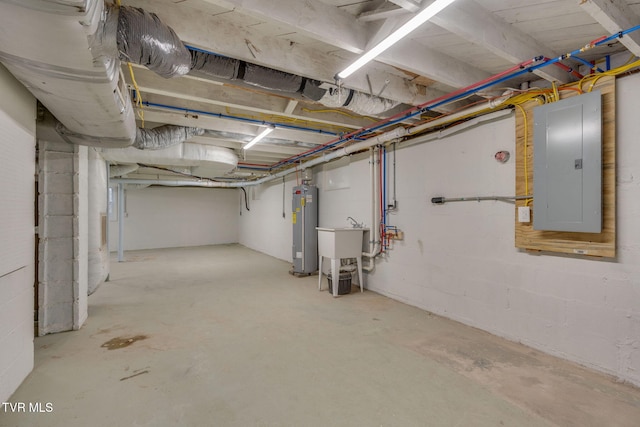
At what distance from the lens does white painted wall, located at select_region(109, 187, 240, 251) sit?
26.5 feet

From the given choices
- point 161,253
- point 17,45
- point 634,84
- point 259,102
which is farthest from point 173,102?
point 161,253

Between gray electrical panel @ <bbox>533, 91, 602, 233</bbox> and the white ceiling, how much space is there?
299 millimetres

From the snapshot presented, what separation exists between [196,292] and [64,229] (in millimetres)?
1688

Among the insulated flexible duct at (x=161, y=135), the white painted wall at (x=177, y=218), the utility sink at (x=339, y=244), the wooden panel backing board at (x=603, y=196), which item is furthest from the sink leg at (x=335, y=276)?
the white painted wall at (x=177, y=218)

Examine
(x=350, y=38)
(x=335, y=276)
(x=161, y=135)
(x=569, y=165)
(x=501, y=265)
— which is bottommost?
(x=335, y=276)

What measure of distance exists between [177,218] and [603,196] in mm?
9142

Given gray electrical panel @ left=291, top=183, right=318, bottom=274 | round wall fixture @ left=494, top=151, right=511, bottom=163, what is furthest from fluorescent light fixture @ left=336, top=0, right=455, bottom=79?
gray electrical panel @ left=291, top=183, right=318, bottom=274

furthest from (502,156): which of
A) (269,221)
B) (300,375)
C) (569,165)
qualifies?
(269,221)

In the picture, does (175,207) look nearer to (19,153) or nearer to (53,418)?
(19,153)

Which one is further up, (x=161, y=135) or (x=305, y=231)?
(x=161, y=135)

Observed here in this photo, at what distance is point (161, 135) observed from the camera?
339cm

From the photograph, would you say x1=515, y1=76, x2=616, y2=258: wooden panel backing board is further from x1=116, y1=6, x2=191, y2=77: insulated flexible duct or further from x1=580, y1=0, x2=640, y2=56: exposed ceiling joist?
x1=116, y1=6, x2=191, y2=77: insulated flexible duct

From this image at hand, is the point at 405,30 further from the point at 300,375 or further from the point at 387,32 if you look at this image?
the point at 300,375

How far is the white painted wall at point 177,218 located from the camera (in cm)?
807
